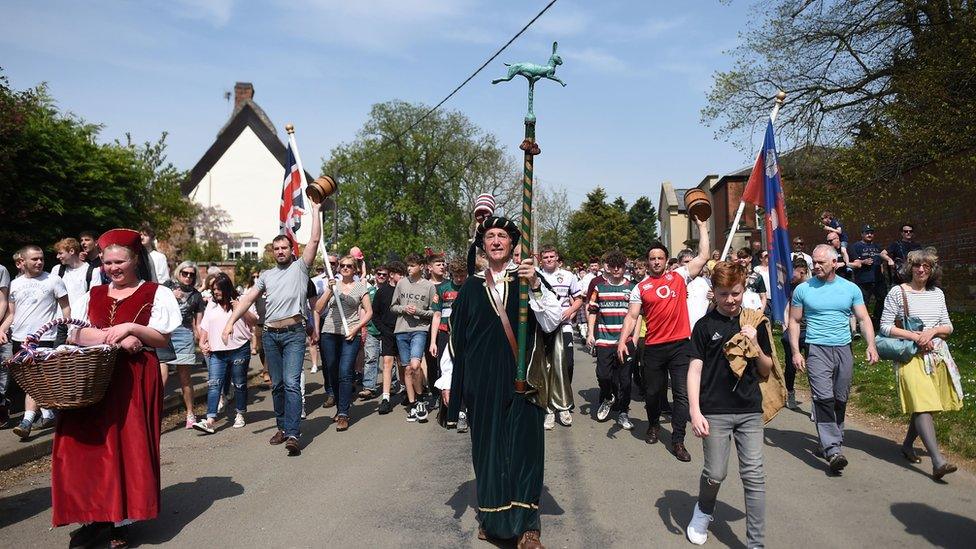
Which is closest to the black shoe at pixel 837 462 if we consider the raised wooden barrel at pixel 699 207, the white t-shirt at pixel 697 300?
the raised wooden barrel at pixel 699 207

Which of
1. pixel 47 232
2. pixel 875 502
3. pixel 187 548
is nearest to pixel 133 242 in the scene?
pixel 187 548

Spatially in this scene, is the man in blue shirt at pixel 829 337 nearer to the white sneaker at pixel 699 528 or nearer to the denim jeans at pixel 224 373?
the white sneaker at pixel 699 528

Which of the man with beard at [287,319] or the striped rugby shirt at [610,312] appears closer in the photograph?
the man with beard at [287,319]

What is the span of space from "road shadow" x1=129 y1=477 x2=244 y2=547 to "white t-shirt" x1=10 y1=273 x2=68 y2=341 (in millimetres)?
3124

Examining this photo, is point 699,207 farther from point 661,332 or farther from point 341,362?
point 341,362

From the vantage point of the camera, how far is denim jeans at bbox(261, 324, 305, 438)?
7855 millimetres

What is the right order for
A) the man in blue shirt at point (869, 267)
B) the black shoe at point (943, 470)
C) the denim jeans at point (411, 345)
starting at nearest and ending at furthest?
the black shoe at point (943, 470) → the denim jeans at point (411, 345) → the man in blue shirt at point (869, 267)

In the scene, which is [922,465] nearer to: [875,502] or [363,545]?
[875,502]

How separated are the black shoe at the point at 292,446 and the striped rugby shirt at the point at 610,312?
3.58 m

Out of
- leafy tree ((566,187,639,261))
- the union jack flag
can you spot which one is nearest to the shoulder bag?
the union jack flag

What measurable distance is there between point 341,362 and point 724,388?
5.71m

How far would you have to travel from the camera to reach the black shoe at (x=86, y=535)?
16.3 feet

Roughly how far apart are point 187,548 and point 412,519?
147 centimetres

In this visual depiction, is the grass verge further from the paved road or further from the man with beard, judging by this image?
the man with beard
